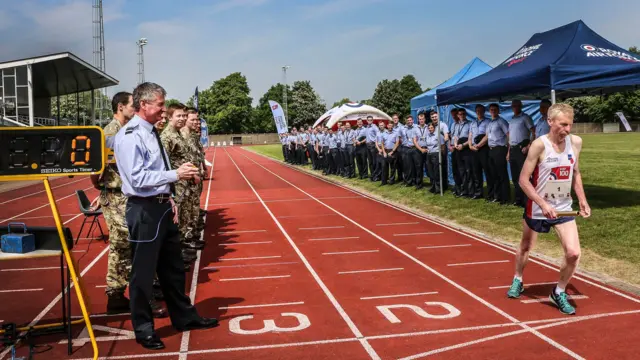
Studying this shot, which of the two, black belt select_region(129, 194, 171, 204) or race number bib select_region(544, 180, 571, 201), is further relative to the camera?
race number bib select_region(544, 180, 571, 201)

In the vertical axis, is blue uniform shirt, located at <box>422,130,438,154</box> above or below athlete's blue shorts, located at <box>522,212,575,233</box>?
above

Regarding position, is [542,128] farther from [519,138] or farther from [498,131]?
[498,131]

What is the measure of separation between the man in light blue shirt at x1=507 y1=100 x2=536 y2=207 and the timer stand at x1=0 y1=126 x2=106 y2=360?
849 cm

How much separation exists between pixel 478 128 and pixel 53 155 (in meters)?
10.2

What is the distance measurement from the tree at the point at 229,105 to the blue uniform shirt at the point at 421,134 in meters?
84.1

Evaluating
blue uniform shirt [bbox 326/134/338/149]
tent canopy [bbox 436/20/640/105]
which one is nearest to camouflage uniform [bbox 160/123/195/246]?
tent canopy [bbox 436/20/640/105]

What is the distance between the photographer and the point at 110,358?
14.2 feet

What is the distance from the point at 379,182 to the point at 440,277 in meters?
11.3

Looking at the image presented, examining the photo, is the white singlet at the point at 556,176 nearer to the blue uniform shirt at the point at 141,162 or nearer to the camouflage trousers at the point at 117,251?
the blue uniform shirt at the point at 141,162

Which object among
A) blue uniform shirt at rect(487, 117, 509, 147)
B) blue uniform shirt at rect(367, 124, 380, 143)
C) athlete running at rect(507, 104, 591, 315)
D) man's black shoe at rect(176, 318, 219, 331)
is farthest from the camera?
blue uniform shirt at rect(367, 124, 380, 143)

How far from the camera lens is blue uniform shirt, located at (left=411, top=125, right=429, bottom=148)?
14875mm

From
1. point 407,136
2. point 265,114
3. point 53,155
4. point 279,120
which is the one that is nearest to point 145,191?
point 53,155

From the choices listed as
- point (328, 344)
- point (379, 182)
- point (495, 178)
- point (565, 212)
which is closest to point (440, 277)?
point (565, 212)

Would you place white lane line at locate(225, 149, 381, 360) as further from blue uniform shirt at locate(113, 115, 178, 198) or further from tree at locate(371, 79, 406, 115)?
tree at locate(371, 79, 406, 115)
